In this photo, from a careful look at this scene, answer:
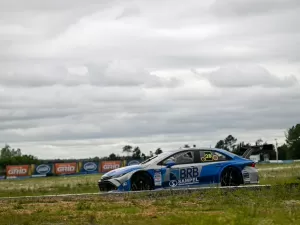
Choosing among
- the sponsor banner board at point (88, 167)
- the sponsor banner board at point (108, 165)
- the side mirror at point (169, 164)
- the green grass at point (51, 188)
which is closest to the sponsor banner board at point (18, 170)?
the sponsor banner board at point (88, 167)

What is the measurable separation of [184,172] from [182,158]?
1.60 ft

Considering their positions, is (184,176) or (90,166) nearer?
(184,176)

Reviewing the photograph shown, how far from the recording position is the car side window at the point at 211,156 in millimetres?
19594

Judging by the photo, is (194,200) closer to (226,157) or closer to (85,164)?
(226,157)

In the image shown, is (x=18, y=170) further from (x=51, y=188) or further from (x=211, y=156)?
(x=211, y=156)

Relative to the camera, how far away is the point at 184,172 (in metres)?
19.2

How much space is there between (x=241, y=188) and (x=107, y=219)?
21.6ft

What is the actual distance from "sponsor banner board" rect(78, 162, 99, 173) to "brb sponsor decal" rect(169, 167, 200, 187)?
6248 cm

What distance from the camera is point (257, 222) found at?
32.7ft

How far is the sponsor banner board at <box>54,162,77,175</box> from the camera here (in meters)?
80.8

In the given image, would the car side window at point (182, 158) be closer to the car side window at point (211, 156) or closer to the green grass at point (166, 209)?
the car side window at point (211, 156)

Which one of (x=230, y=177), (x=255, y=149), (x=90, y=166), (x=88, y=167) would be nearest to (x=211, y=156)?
(x=230, y=177)

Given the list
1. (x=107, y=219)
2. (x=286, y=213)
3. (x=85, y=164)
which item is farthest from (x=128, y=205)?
(x=85, y=164)

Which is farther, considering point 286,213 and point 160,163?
point 160,163
